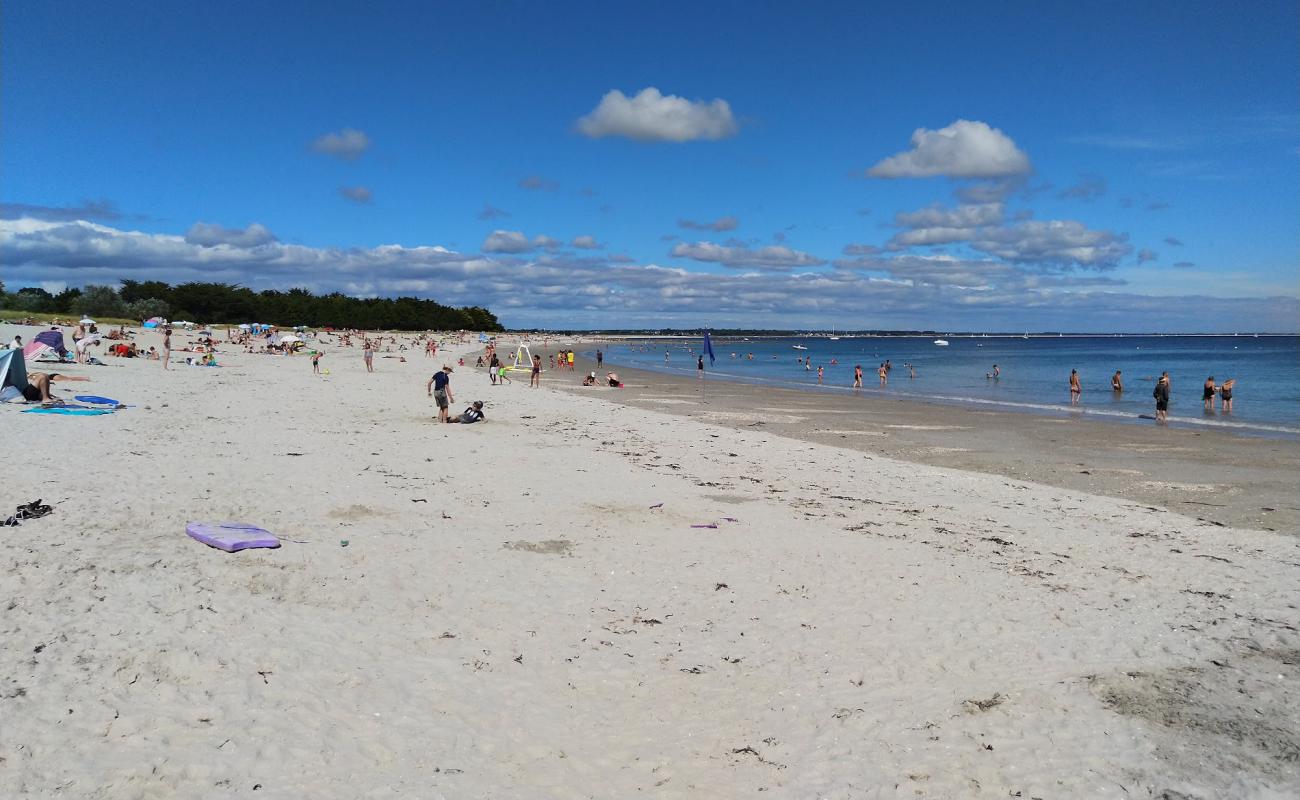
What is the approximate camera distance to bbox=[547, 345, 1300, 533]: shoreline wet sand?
13984mm

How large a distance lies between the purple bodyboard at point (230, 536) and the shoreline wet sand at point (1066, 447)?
13503mm

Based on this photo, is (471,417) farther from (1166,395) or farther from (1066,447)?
(1166,395)

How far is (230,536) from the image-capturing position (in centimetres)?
774

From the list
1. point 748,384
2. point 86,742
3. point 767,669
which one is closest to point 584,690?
point 767,669

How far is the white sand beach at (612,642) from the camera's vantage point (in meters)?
4.73

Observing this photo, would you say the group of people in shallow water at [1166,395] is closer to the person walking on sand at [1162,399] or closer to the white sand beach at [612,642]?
the person walking on sand at [1162,399]

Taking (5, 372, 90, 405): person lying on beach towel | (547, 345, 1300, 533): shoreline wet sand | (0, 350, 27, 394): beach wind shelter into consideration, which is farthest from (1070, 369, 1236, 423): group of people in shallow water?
(0, 350, 27, 394): beach wind shelter

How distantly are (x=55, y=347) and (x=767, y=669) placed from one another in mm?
32125

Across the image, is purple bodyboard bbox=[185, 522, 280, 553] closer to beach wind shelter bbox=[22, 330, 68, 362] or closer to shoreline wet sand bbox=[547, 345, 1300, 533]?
shoreline wet sand bbox=[547, 345, 1300, 533]

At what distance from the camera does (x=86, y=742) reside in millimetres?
4359

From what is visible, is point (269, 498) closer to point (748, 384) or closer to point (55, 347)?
point (55, 347)

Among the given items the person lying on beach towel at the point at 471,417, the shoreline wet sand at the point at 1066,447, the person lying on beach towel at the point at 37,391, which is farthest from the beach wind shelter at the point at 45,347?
the shoreline wet sand at the point at 1066,447

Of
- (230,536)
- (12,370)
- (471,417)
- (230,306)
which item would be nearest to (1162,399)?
(471,417)

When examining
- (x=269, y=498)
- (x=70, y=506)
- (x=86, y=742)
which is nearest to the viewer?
(x=86, y=742)
